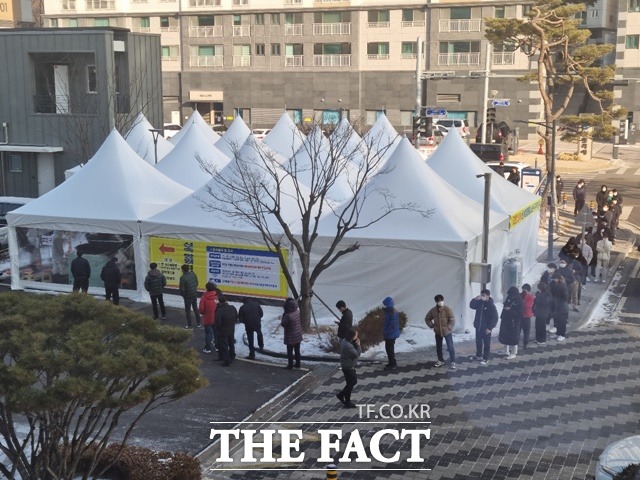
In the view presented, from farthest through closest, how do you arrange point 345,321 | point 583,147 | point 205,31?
1. point 205,31
2. point 583,147
3. point 345,321

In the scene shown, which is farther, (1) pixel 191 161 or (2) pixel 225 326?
(1) pixel 191 161

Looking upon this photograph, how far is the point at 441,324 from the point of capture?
1517 centimetres

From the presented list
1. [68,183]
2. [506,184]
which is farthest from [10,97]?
[506,184]

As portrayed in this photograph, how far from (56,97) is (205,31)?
32969mm

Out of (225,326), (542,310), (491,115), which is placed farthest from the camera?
(491,115)

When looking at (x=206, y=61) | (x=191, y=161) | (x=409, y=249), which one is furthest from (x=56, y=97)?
(x=206, y=61)

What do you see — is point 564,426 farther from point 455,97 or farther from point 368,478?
point 455,97

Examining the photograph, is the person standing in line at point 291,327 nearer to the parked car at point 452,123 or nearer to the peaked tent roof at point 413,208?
the peaked tent roof at point 413,208

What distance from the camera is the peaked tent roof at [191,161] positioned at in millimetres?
24172

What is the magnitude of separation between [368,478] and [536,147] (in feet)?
152

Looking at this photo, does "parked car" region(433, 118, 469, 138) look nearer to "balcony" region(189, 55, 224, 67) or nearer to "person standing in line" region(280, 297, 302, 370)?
"balcony" region(189, 55, 224, 67)

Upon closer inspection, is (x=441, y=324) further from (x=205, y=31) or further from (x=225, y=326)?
(x=205, y=31)

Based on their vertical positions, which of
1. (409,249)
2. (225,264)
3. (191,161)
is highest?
(191,161)

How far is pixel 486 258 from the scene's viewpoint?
17734 mm
